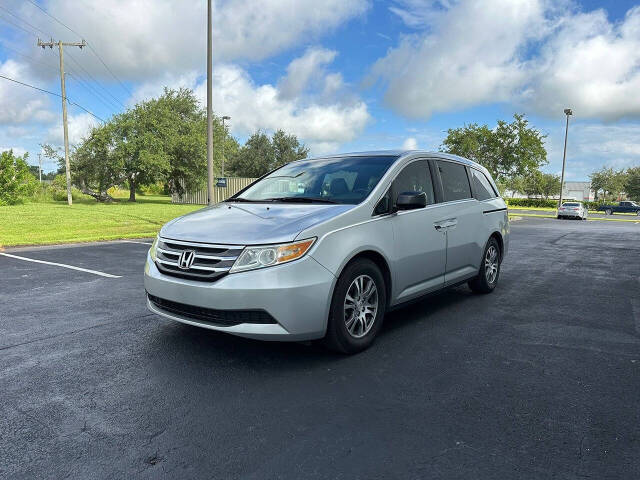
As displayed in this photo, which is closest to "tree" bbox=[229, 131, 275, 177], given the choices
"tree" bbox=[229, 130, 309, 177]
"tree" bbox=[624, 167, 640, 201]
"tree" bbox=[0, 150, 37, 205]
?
"tree" bbox=[229, 130, 309, 177]

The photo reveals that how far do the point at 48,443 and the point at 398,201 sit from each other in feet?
10.6

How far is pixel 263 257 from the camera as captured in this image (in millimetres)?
3648

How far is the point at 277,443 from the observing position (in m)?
2.76

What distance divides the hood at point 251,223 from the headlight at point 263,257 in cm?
5

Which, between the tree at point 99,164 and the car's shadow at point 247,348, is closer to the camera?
the car's shadow at point 247,348

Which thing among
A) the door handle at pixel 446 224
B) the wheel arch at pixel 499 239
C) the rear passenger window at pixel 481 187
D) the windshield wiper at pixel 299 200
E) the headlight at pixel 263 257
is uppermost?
the rear passenger window at pixel 481 187

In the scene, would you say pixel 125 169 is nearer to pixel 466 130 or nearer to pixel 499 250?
pixel 466 130

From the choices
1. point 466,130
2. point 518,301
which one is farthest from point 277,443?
point 466,130

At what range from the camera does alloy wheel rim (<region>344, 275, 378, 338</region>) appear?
4102mm

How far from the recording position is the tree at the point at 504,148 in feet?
98.2

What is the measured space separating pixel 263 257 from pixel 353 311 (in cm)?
100

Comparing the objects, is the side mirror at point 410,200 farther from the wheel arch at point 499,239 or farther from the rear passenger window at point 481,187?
the wheel arch at point 499,239

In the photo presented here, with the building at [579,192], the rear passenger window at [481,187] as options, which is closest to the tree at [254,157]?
the rear passenger window at [481,187]

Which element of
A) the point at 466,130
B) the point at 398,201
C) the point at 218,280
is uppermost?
the point at 466,130
